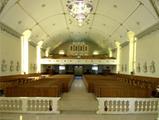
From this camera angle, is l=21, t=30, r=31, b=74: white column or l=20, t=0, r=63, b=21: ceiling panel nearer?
l=20, t=0, r=63, b=21: ceiling panel

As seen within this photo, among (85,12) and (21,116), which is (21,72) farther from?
(21,116)

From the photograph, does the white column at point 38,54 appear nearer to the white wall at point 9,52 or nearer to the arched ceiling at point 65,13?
the arched ceiling at point 65,13

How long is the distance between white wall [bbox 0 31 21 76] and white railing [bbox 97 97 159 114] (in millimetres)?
8493

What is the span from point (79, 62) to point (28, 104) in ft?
71.9

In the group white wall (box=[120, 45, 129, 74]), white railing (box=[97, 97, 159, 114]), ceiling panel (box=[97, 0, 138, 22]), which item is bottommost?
white railing (box=[97, 97, 159, 114])

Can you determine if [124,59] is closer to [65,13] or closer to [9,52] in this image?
[65,13]

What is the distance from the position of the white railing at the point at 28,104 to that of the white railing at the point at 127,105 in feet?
4.94

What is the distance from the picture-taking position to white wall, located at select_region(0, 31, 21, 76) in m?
14.3

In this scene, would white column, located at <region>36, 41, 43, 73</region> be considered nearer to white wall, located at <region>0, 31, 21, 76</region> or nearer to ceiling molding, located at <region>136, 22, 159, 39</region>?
white wall, located at <region>0, 31, 21, 76</region>

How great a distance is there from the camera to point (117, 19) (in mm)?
18906

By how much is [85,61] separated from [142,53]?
1315cm

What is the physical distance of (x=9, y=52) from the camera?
51.3ft

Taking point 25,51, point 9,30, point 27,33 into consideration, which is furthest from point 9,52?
point 25,51

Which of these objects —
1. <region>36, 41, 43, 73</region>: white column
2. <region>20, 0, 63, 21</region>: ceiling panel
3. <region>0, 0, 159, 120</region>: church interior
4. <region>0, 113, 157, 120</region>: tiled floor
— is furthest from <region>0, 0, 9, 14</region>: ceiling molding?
<region>36, 41, 43, 73</region>: white column
